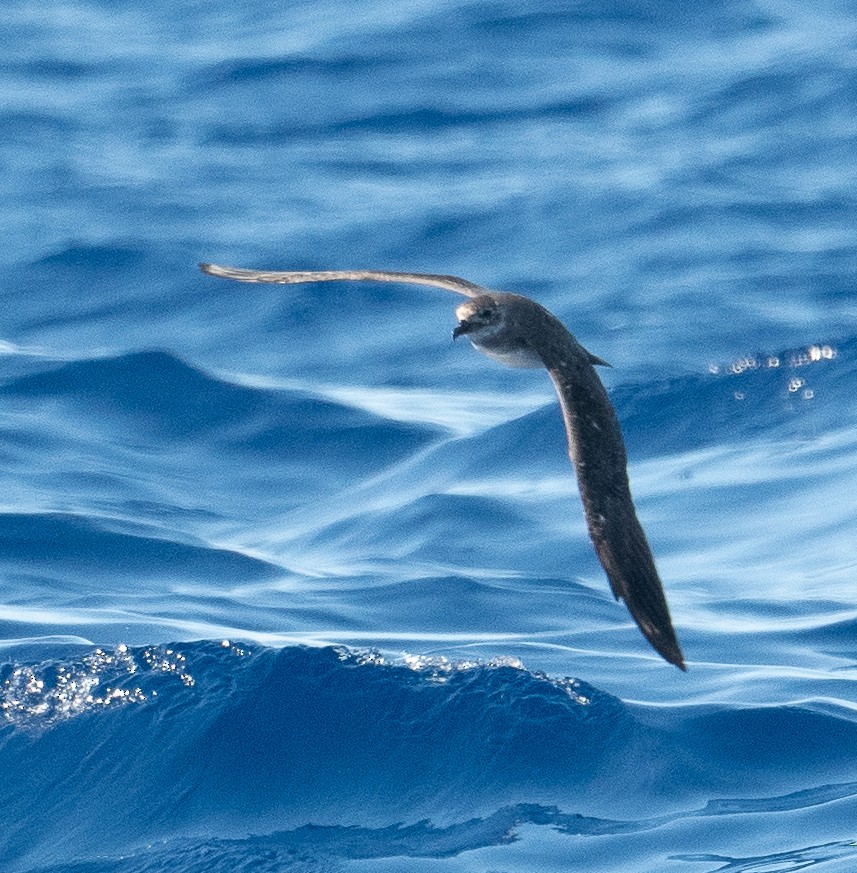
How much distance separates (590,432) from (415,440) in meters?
7.98

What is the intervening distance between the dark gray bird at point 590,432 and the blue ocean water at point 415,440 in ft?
8.06

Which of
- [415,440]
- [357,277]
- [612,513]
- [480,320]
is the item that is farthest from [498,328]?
[415,440]

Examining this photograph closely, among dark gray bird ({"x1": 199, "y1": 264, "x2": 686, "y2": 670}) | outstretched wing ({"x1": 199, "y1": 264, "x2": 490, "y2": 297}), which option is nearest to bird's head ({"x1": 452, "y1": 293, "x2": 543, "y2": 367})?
dark gray bird ({"x1": 199, "y1": 264, "x2": 686, "y2": 670})

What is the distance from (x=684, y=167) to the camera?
20.3 m

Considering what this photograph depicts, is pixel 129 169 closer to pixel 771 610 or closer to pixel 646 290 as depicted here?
pixel 646 290

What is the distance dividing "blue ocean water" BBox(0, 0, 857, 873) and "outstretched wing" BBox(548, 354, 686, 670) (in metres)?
2.46

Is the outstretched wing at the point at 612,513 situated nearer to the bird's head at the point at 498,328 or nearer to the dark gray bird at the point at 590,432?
the dark gray bird at the point at 590,432

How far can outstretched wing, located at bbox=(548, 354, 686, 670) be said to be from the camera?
5754 millimetres

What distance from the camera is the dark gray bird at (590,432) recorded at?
19.1 feet

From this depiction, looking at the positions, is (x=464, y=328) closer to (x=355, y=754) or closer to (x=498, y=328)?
(x=498, y=328)

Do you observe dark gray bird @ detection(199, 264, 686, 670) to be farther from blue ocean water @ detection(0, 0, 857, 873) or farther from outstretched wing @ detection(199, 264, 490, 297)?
blue ocean water @ detection(0, 0, 857, 873)

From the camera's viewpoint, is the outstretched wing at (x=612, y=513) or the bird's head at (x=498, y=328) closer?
the outstretched wing at (x=612, y=513)

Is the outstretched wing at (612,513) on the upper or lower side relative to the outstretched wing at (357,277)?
lower

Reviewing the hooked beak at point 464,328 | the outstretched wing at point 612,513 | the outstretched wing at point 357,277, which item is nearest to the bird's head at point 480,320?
the hooked beak at point 464,328
